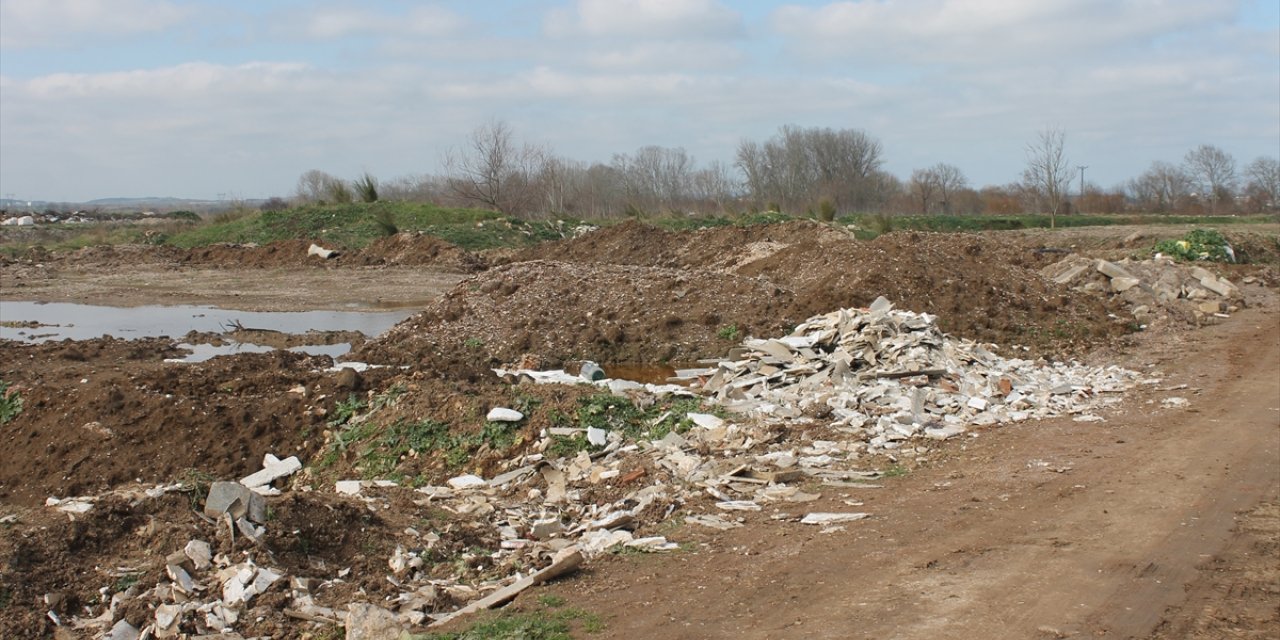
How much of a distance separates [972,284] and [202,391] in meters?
11.8

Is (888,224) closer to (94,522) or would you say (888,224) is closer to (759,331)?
(759,331)

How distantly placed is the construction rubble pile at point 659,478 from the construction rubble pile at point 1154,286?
5842 millimetres

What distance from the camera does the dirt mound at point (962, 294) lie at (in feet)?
50.7

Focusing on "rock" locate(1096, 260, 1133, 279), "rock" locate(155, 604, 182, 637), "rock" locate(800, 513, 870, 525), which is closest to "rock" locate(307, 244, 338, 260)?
"rock" locate(1096, 260, 1133, 279)

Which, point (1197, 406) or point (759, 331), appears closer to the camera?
point (1197, 406)

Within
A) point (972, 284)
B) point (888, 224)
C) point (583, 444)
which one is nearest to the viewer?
point (583, 444)

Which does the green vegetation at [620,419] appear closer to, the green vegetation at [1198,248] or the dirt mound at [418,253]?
the green vegetation at [1198,248]

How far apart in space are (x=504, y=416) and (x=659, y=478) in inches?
76.1

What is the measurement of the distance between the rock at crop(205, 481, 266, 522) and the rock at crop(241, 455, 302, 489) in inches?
103

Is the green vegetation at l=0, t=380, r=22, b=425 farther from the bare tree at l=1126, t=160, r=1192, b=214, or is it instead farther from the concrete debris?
the bare tree at l=1126, t=160, r=1192, b=214

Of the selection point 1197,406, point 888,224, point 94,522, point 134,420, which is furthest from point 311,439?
point 888,224

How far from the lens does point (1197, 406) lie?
Result: 11.0 m

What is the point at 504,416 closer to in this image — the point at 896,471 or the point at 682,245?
the point at 896,471

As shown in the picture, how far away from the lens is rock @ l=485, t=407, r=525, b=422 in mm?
9602
